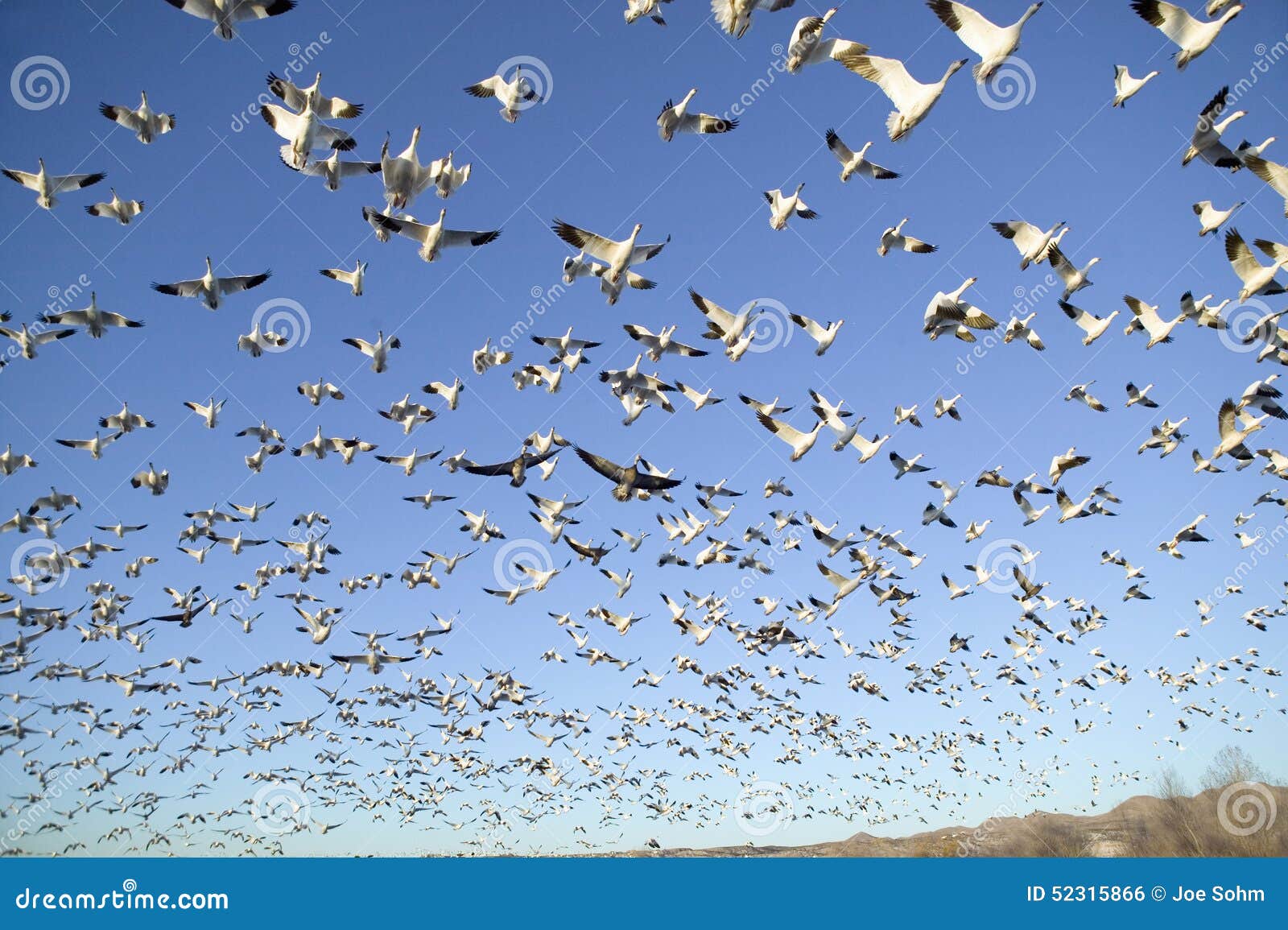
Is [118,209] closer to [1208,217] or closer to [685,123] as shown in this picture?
[685,123]

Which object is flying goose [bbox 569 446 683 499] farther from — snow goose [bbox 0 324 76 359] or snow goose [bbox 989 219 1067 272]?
snow goose [bbox 0 324 76 359]

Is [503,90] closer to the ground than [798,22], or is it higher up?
higher up

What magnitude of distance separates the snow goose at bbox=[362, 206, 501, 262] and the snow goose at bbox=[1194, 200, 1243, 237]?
50.0 ft

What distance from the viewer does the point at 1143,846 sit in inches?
2709

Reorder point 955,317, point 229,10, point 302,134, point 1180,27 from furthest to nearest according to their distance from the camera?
point 955,317
point 302,134
point 229,10
point 1180,27

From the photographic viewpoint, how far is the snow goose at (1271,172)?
14.2m

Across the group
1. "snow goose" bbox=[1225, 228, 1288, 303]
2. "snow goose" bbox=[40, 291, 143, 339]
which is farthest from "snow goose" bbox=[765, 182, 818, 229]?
"snow goose" bbox=[40, 291, 143, 339]

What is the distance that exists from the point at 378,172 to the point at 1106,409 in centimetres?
1979

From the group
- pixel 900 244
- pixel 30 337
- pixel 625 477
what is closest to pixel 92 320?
pixel 30 337

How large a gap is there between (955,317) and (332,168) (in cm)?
1516

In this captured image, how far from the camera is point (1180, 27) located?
1354 cm

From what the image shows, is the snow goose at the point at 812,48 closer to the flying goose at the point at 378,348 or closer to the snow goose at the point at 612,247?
the snow goose at the point at 612,247
